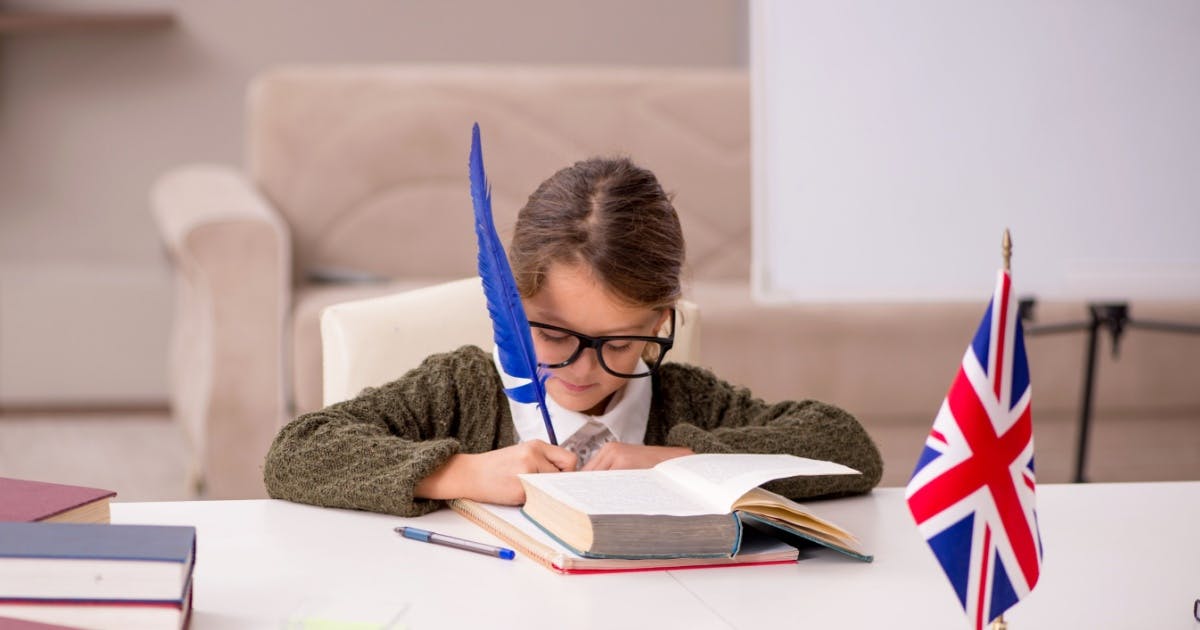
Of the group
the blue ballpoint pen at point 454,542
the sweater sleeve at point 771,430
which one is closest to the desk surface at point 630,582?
the blue ballpoint pen at point 454,542

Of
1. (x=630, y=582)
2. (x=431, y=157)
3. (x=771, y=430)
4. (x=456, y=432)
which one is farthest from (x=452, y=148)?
(x=630, y=582)

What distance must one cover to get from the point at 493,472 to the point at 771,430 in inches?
13.4

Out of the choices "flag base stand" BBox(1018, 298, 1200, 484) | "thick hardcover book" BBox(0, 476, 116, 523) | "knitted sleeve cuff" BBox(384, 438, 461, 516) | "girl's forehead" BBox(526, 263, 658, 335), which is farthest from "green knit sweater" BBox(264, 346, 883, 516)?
"flag base stand" BBox(1018, 298, 1200, 484)

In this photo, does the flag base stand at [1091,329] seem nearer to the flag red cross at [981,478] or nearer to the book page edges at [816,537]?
the book page edges at [816,537]

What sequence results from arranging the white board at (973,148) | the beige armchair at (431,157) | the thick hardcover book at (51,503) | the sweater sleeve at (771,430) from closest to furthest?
the thick hardcover book at (51,503), the sweater sleeve at (771,430), the white board at (973,148), the beige armchair at (431,157)

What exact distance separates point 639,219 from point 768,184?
3.69 ft

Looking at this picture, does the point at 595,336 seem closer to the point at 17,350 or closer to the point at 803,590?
the point at 803,590

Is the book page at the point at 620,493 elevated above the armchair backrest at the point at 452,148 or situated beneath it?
situated beneath

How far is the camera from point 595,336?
1.31 meters

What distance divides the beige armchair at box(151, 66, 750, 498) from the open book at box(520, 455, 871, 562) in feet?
6.84

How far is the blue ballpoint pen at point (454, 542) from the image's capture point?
1.00 metres

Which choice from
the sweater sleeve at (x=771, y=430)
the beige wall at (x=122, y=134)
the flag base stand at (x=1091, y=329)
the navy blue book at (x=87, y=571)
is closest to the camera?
the navy blue book at (x=87, y=571)

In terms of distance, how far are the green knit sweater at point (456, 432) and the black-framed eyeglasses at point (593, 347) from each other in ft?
0.29

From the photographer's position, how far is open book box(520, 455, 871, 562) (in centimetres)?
95
